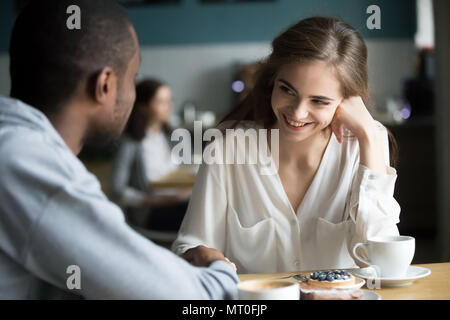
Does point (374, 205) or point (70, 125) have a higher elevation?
point (70, 125)

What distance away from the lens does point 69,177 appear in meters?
0.83

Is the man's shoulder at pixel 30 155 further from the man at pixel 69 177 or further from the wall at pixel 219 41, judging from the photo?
the wall at pixel 219 41

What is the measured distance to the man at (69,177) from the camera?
31.9 inches

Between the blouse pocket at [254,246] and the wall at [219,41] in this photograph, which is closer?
the blouse pocket at [254,246]

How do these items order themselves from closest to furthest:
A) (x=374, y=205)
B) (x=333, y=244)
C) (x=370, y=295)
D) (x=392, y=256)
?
(x=370, y=295)
(x=392, y=256)
(x=374, y=205)
(x=333, y=244)

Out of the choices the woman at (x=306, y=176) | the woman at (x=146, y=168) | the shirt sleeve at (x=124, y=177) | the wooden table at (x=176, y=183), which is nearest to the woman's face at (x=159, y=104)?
the woman at (x=146, y=168)

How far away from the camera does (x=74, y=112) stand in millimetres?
950

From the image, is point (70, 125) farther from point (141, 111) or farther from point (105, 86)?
point (141, 111)

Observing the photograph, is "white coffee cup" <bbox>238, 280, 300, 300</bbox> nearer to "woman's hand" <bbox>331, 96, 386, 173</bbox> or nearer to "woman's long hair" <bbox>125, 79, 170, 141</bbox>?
"woman's hand" <bbox>331, 96, 386, 173</bbox>

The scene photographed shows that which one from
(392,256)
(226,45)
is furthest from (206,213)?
(226,45)

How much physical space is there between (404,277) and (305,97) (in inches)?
21.1

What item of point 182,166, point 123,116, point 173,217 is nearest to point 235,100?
point 182,166

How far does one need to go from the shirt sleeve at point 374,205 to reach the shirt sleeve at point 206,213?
15.1 inches

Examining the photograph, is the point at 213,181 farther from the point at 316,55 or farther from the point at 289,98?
the point at 316,55
